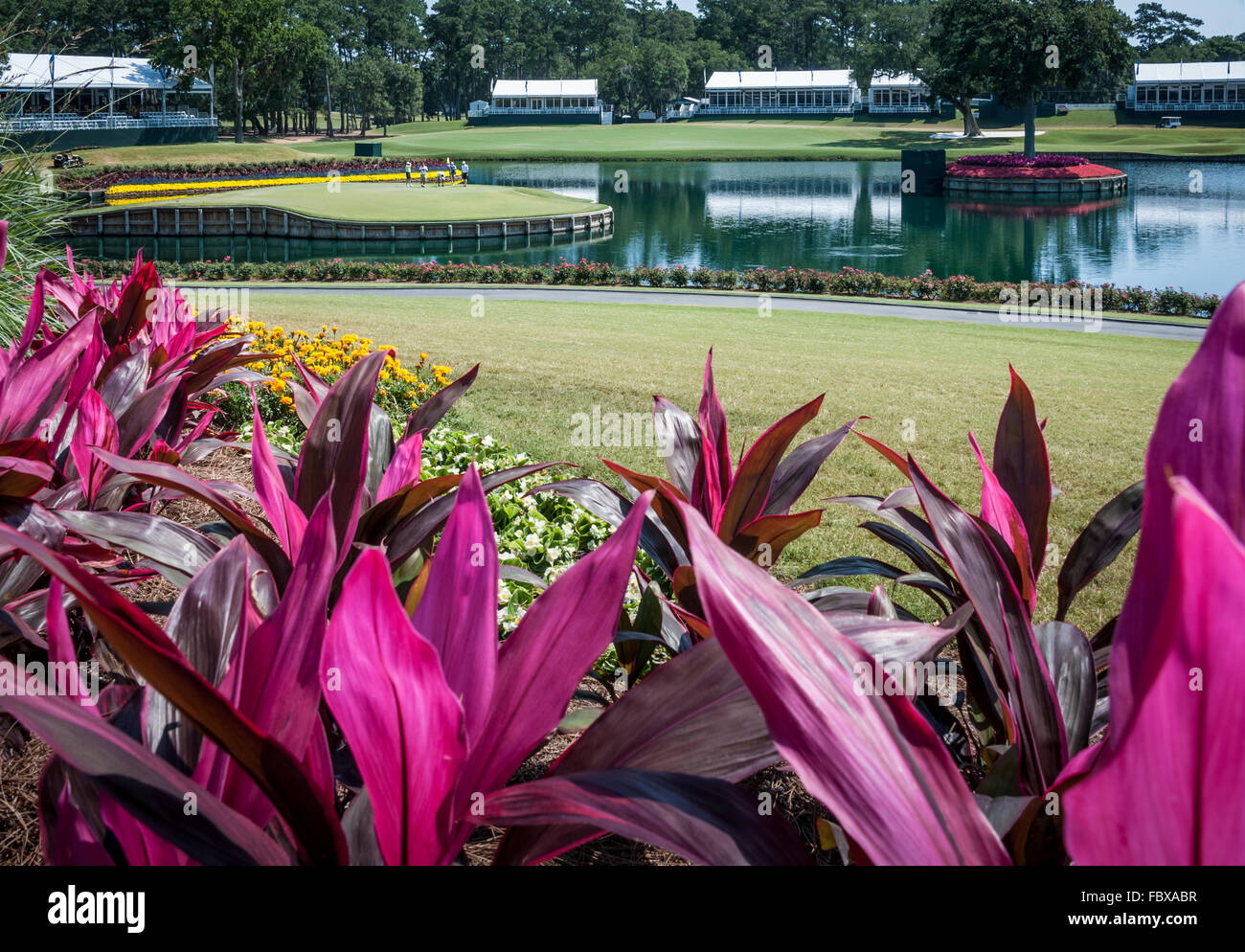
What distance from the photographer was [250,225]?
33.4 m

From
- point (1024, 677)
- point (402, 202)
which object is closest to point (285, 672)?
point (1024, 677)

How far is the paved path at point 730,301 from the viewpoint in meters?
15.7

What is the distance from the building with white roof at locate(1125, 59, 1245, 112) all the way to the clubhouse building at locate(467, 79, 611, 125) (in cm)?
4877

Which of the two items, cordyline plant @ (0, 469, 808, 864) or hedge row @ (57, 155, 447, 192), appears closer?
cordyline plant @ (0, 469, 808, 864)

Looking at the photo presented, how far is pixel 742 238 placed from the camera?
3419cm

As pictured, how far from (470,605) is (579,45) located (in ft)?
441

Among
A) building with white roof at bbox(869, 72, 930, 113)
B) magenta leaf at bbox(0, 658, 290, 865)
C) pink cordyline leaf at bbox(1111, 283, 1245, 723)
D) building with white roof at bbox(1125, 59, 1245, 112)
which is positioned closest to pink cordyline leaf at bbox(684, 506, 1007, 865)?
pink cordyline leaf at bbox(1111, 283, 1245, 723)

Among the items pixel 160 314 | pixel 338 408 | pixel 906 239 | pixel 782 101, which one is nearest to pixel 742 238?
pixel 906 239

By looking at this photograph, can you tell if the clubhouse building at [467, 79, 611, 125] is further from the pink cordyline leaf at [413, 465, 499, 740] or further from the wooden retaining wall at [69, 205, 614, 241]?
the pink cordyline leaf at [413, 465, 499, 740]

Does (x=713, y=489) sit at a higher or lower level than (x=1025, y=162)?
lower

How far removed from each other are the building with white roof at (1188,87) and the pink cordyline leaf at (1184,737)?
96.3 m

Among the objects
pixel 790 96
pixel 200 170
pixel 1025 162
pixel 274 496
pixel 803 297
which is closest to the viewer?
pixel 274 496

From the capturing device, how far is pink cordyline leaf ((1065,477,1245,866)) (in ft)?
1.97

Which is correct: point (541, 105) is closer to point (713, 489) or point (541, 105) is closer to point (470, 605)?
point (713, 489)
